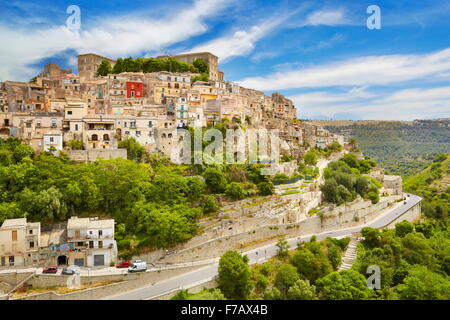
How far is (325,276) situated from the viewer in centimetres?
2164

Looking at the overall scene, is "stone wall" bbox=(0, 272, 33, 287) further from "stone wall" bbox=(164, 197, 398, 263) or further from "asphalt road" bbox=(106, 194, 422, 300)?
"stone wall" bbox=(164, 197, 398, 263)

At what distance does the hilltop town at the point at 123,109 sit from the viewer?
30.3 m

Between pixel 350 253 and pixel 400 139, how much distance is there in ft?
361

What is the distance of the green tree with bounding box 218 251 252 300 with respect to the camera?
64.4ft

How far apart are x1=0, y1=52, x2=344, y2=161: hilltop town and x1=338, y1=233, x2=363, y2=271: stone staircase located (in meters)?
15.5

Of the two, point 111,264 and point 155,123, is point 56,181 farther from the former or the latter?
point 155,123

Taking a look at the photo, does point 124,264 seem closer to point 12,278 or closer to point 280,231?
point 12,278

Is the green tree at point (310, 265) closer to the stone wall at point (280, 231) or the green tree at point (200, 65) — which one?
the stone wall at point (280, 231)

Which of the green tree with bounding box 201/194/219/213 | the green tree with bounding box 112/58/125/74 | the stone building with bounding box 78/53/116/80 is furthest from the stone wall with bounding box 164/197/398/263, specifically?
the stone building with bounding box 78/53/116/80

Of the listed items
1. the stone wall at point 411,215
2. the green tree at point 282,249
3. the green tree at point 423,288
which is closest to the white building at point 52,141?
the green tree at point 282,249

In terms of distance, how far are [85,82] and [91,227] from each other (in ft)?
87.4

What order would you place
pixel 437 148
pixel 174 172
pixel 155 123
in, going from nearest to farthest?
pixel 174 172
pixel 155 123
pixel 437 148
